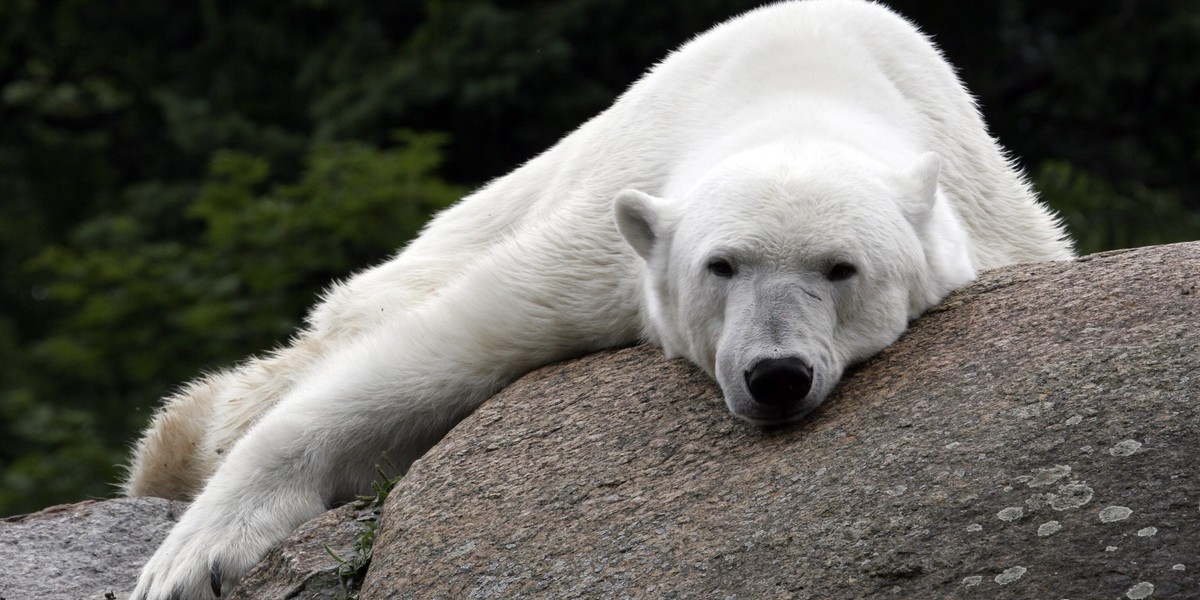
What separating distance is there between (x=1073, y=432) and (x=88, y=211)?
40.3 ft

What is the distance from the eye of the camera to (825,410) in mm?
3490

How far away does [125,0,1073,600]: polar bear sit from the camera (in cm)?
348

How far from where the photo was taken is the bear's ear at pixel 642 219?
379 centimetres

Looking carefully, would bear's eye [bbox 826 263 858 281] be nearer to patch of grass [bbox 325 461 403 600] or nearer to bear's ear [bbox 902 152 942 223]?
bear's ear [bbox 902 152 942 223]

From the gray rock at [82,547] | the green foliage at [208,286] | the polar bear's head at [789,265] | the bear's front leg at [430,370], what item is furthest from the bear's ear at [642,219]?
the green foliage at [208,286]

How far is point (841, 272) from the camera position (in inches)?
137

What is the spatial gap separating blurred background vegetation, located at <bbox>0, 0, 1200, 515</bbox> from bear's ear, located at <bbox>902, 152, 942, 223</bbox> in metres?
5.63

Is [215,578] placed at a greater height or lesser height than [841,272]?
lesser

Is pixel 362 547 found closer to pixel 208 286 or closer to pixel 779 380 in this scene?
pixel 779 380

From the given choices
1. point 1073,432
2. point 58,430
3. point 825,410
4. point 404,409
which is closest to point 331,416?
point 404,409

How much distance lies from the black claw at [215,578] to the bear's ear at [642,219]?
1459 millimetres

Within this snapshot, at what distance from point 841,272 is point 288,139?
9748 millimetres

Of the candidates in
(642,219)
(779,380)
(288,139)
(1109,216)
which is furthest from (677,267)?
(288,139)

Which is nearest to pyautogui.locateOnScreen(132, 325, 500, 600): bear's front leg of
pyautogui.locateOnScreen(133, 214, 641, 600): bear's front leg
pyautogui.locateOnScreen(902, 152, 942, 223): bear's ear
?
pyautogui.locateOnScreen(133, 214, 641, 600): bear's front leg
